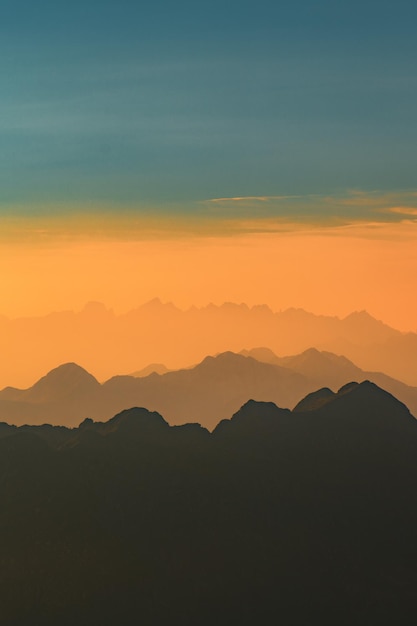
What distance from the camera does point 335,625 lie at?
183 meters

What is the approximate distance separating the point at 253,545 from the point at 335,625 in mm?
25387

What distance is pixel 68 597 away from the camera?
186 meters

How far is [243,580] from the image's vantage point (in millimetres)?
191875

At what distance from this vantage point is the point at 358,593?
619ft

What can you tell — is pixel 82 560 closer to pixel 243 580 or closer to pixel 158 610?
pixel 158 610

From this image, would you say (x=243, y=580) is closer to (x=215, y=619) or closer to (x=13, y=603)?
(x=215, y=619)

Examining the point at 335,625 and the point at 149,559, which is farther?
the point at 149,559

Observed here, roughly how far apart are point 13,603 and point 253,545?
5095 centimetres

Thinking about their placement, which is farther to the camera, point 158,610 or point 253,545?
point 253,545

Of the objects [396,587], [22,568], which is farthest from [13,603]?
[396,587]

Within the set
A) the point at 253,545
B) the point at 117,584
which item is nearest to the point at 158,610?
the point at 117,584

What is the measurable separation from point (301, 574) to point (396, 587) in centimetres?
1934

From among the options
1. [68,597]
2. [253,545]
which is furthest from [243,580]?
[68,597]

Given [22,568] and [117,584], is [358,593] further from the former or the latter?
[22,568]
